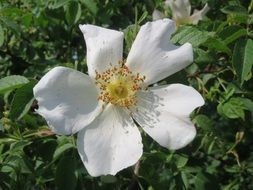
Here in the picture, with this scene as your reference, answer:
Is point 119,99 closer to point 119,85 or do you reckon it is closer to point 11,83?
point 119,85

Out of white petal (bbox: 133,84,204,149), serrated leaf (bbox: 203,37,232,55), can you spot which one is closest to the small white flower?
serrated leaf (bbox: 203,37,232,55)

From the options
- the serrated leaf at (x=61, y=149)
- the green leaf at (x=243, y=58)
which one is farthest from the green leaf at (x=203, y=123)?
the serrated leaf at (x=61, y=149)

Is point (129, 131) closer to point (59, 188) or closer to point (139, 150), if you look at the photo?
point (139, 150)

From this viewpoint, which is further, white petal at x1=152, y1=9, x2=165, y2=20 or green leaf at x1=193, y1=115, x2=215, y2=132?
white petal at x1=152, y1=9, x2=165, y2=20

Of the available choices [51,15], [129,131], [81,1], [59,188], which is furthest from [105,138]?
[51,15]

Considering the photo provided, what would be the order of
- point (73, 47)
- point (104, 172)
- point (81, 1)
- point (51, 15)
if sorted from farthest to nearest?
point (73, 47)
point (51, 15)
point (81, 1)
point (104, 172)

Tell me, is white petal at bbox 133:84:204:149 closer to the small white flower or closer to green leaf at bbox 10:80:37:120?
green leaf at bbox 10:80:37:120
